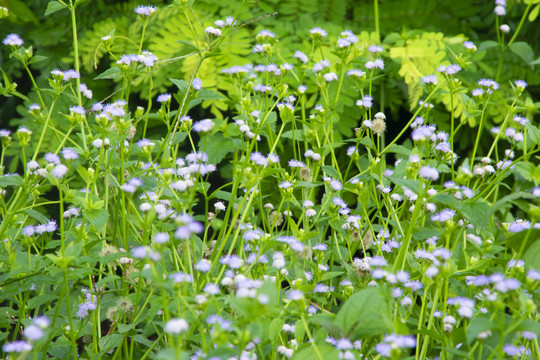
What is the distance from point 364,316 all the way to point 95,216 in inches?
20.0

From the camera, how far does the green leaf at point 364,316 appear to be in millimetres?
783

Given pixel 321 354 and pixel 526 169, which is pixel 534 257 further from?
pixel 321 354

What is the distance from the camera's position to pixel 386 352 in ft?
2.33

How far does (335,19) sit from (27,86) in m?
1.68

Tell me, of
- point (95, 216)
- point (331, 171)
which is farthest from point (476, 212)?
point (95, 216)

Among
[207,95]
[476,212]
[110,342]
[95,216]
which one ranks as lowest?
[110,342]

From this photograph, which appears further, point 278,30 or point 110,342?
point 278,30

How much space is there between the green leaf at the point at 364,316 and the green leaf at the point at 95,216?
45 cm

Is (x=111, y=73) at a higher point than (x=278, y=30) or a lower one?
higher

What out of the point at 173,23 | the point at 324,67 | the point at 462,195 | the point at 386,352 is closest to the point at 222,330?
the point at 386,352

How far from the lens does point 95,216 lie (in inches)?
38.0

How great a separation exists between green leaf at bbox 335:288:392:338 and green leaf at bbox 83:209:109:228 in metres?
0.45

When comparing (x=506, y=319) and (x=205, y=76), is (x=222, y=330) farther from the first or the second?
(x=205, y=76)

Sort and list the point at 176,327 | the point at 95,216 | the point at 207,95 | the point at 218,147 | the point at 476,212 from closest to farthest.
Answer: the point at 176,327 → the point at 95,216 → the point at 476,212 → the point at 207,95 → the point at 218,147
